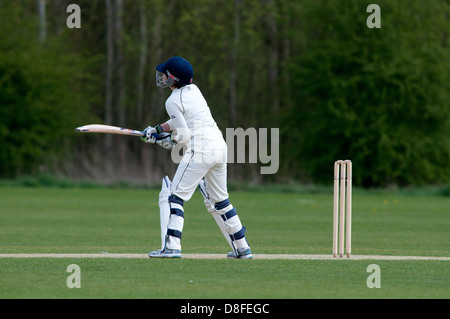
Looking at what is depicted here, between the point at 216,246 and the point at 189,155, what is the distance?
3.70 meters

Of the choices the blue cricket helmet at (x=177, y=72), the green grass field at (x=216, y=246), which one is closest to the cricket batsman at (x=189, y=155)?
the blue cricket helmet at (x=177, y=72)

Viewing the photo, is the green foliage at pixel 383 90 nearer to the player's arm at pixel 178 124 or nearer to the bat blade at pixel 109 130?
the bat blade at pixel 109 130

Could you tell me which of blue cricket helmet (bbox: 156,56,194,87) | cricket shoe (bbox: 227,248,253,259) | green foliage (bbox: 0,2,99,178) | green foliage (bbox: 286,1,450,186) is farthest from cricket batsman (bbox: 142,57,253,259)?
green foliage (bbox: 286,1,450,186)

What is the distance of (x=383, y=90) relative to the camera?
37500mm

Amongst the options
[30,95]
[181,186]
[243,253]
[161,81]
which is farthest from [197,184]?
[30,95]

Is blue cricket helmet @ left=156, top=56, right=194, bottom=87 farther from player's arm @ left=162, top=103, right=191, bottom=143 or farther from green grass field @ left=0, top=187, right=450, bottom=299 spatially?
green grass field @ left=0, top=187, right=450, bottom=299

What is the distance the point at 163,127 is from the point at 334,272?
276 cm

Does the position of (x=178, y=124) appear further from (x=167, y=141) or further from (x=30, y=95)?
(x=30, y=95)

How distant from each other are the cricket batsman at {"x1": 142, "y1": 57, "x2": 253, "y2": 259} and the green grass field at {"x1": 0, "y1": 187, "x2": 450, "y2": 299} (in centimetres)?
43

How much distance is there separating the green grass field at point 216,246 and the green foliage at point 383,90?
770 cm

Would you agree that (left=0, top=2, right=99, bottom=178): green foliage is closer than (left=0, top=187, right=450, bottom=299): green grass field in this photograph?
No

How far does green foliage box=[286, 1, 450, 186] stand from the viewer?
37.6m

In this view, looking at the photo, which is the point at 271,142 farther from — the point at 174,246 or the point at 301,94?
the point at 174,246
